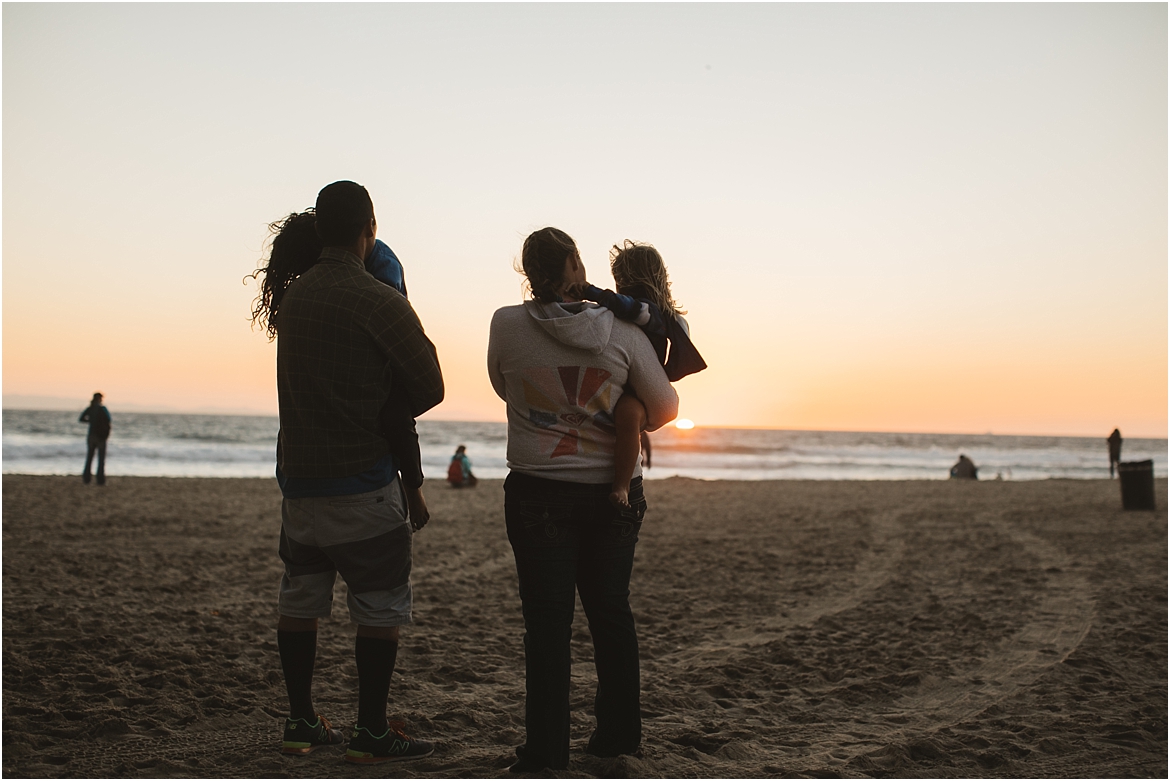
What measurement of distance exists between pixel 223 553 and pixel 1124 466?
39.3 ft

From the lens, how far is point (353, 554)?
7.91 feet

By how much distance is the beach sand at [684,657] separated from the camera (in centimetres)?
287

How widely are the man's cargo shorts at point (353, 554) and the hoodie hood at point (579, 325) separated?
70 centimetres

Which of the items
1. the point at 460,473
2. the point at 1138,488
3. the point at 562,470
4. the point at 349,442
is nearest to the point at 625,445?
the point at 562,470

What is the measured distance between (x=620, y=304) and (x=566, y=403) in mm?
352

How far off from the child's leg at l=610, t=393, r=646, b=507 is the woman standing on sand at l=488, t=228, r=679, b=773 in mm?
29

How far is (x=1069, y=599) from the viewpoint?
5.79m

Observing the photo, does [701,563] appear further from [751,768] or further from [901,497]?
[901,497]

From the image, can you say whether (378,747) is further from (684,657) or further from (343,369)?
(684,657)

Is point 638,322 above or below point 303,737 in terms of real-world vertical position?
above

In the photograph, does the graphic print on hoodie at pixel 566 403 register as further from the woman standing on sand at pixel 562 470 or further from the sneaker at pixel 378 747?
the sneaker at pixel 378 747

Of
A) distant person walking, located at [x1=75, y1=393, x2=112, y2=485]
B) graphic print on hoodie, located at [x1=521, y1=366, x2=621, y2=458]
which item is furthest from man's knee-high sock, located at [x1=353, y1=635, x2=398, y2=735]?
distant person walking, located at [x1=75, y1=393, x2=112, y2=485]

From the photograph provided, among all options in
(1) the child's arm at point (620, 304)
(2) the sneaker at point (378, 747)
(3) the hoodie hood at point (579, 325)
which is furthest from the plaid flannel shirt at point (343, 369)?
(2) the sneaker at point (378, 747)

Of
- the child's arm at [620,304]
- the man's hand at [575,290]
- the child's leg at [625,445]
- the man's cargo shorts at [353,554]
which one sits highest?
the man's hand at [575,290]
